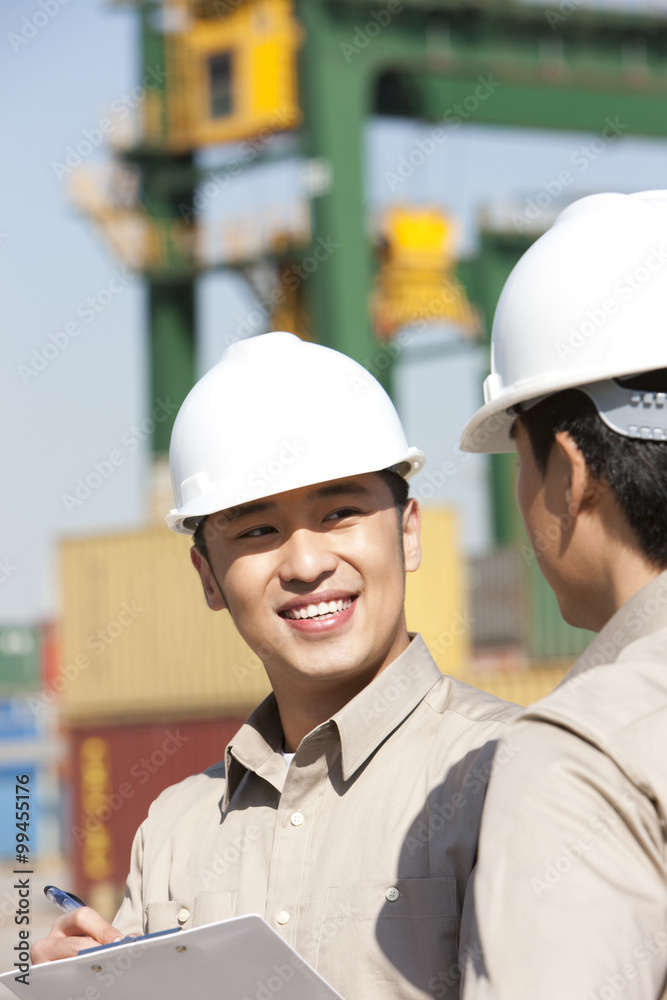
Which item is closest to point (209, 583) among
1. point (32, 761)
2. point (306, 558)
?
point (306, 558)

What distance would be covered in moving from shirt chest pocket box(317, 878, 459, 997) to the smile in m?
0.55

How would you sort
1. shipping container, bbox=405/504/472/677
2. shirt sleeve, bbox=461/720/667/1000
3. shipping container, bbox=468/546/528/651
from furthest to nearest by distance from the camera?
shipping container, bbox=468/546/528/651
shipping container, bbox=405/504/472/677
shirt sleeve, bbox=461/720/667/1000

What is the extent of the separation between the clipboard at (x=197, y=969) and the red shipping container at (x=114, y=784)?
15.2m

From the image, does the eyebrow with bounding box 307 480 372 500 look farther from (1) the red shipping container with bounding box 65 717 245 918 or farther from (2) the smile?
(1) the red shipping container with bounding box 65 717 245 918

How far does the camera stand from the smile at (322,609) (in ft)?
8.36

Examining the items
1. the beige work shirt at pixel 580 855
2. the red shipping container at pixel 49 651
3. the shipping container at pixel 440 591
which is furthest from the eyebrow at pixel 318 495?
the red shipping container at pixel 49 651

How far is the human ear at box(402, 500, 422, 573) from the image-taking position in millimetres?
2785

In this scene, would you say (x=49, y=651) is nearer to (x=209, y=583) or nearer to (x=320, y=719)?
(x=209, y=583)

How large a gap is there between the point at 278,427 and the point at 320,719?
62cm

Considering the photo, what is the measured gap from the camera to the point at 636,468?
5.21 feet

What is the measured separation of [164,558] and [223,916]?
602 inches

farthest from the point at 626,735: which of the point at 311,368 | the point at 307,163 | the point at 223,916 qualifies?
the point at 307,163

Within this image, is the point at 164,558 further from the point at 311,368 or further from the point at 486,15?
the point at 311,368

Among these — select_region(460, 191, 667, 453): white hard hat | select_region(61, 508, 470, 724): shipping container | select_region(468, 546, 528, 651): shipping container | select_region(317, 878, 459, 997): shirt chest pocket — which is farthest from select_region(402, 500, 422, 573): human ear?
select_region(468, 546, 528, 651): shipping container
